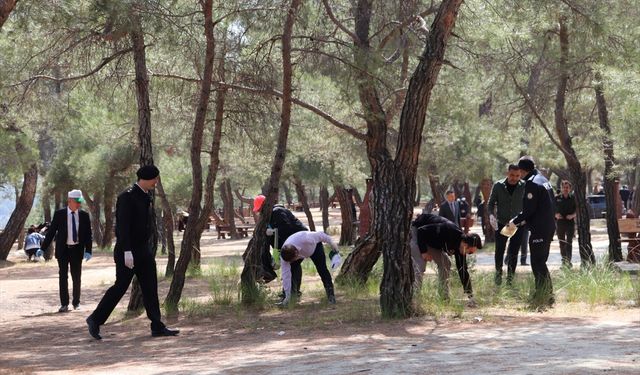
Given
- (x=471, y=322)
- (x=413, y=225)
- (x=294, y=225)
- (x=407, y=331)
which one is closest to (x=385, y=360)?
(x=407, y=331)

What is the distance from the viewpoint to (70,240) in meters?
14.4

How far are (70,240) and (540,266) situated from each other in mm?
6437

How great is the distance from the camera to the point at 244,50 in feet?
51.2

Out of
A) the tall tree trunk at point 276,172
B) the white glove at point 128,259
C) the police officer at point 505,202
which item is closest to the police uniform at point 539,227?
the police officer at point 505,202

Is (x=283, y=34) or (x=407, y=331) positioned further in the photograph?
(x=283, y=34)

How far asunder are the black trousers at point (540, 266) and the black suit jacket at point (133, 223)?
4.24 meters

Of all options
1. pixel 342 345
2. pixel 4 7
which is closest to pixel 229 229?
pixel 342 345

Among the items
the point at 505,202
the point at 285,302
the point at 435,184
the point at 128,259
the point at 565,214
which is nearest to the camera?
the point at 128,259

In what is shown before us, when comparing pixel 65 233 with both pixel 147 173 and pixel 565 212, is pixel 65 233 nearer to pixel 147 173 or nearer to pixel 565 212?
pixel 147 173

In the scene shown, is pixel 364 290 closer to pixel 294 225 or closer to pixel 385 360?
pixel 294 225

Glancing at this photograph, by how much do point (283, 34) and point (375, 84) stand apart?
141 centimetres

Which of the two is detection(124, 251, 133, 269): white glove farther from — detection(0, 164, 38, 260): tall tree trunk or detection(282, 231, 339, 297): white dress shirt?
detection(0, 164, 38, 260): tall tree trunk

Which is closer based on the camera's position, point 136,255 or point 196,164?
point 136,255

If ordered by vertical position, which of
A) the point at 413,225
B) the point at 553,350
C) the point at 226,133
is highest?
the point at 226,133
